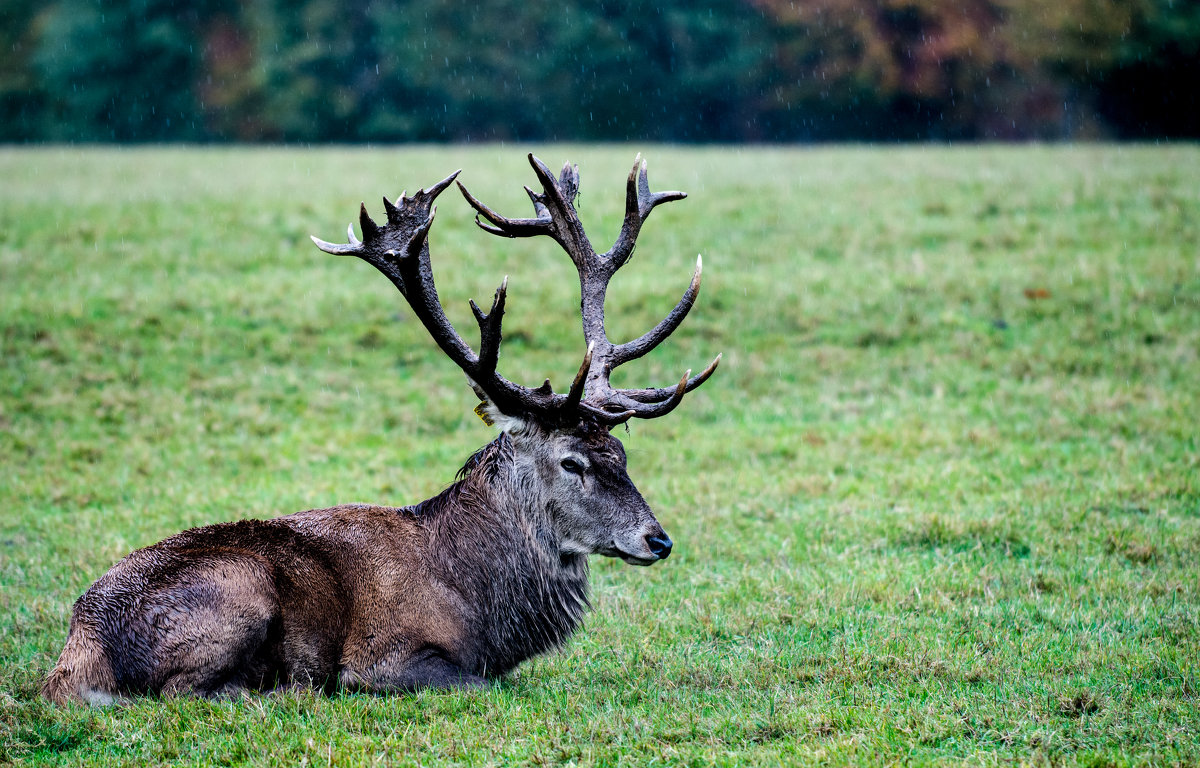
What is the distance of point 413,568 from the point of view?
6.60 metres

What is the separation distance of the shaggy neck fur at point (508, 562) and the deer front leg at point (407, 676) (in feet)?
0.89

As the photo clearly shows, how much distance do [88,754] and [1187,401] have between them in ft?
39.3

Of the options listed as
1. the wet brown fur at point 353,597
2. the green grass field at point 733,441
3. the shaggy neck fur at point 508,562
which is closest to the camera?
the green grass field at point 733,441

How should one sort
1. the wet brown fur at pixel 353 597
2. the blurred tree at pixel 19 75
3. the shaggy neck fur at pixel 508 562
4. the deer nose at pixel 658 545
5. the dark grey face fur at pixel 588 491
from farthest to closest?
the blurred tree at pixel 19 75 < the shaggy neck fur at pixel 508 562 < the dark grey face fur at pixel 588 491 < the deer nose at pixel 658 545 < the wet brown fur at pixel 353 597

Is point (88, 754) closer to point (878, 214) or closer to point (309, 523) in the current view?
point (309, 523)

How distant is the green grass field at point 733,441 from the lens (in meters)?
5.70

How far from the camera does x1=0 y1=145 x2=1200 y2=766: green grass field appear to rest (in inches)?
225

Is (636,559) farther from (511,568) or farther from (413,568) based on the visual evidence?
(413,568)

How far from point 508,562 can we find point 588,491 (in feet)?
2.04

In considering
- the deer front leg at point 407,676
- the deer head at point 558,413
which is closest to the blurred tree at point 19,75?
the deer head at point 558,413

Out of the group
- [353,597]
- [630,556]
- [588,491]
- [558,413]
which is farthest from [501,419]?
[353,597]

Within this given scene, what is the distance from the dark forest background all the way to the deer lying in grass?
4236 centimetres

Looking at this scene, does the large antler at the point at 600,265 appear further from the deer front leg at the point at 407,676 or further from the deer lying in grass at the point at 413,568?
the deer front leg at the point at 407,676

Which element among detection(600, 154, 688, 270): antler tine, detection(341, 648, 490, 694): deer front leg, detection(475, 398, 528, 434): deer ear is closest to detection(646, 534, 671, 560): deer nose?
detection(475, 398, 528, 434): deer ear
